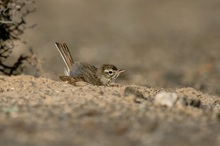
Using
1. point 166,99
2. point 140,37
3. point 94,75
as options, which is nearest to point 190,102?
point 166,99

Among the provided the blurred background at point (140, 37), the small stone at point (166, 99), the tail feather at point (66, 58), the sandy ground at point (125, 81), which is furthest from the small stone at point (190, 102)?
the blurred background at point (140, 37)

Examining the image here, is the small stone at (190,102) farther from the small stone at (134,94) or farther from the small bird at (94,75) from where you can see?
the small bird at (94,75)

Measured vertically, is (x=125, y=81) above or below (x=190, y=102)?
above

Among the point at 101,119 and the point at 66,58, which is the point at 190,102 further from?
the point at 66,58

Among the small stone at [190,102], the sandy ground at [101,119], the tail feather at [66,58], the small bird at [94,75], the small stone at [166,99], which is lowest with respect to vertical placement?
the sandy ground at [101,119]

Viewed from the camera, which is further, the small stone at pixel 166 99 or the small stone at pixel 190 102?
the small stone at pixel 190 102

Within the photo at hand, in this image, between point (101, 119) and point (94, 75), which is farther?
point (94, 75)

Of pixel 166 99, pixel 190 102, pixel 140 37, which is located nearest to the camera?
pixel 166 99

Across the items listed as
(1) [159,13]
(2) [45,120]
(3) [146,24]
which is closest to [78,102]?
(2) [45,120]
